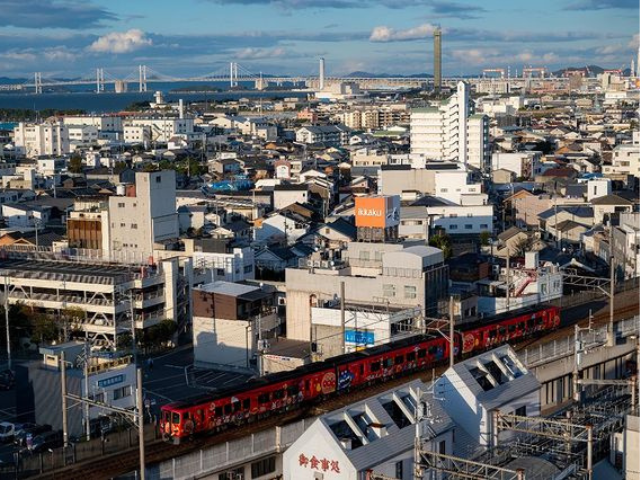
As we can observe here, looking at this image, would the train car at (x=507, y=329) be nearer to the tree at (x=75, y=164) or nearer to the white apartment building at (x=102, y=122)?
the tree at (x=75, y=164)

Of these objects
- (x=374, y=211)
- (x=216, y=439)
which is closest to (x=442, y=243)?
(x=374, y=211)

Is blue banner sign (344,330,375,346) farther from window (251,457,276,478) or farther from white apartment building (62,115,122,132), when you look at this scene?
white apartment building (62,115,122,132)

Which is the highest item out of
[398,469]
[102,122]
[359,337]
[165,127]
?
[102,122]

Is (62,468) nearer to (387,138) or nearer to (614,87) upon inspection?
(387,138)

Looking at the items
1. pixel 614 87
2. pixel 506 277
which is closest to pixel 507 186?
pixel 506 277

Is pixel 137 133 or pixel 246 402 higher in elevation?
pixel 137 133

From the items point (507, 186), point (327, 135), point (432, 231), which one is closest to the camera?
point (432, 231)

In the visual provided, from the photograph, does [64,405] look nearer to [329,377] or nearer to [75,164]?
[329,377]

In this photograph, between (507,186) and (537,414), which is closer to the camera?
(537,414)
